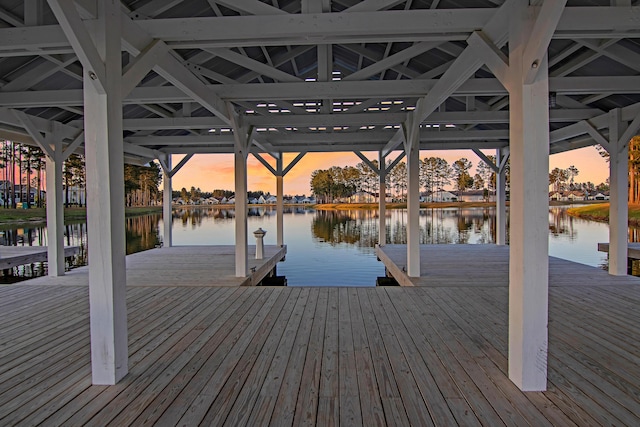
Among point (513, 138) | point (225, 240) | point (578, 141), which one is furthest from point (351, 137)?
point (225, 240)

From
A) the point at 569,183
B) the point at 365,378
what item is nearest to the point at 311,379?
the point at 365,378

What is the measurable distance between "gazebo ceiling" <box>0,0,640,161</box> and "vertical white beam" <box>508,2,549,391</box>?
0.62 metres

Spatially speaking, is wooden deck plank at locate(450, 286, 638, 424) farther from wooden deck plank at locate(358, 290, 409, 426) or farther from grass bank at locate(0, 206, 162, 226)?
grass bank at locate(0, 206, 162, 226)

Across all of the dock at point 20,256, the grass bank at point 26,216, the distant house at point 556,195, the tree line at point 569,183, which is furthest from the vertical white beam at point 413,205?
the tree line at point 569,183

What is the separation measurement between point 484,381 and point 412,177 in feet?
12.6

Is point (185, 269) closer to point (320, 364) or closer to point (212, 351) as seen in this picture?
point (212, 351)

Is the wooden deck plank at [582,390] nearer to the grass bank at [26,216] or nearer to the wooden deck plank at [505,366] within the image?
the wooden deck plank at [505,366]

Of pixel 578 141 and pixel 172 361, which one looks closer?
pixel 172 361

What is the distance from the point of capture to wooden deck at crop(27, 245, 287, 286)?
556 cm

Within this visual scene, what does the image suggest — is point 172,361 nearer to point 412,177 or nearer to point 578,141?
point 412,177

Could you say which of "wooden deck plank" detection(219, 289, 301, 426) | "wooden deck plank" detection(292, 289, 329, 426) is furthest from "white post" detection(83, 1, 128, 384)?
"wooden deck plank" detection(292, 289, 329, 426)

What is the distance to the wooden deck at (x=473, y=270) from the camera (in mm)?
5387

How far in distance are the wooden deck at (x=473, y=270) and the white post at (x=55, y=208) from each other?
5.56 meters

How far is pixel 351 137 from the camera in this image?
7.68 metres
